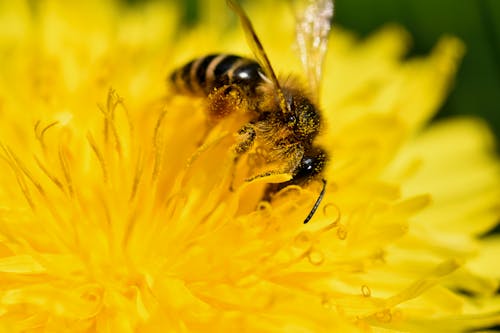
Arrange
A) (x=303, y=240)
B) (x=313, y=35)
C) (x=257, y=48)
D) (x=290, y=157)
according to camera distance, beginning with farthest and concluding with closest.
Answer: (x=313, y=35) < (x=303, y=240) < (x=290, y=157) < (x=257, y=48)

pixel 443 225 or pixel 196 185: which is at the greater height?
pixel 196 185

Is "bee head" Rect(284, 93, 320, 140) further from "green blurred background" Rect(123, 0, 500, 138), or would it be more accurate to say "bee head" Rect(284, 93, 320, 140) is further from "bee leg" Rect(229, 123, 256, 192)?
"green blurred background" Rect(123, 0, 500, 138)

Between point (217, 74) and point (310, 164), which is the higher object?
point (217, 74)

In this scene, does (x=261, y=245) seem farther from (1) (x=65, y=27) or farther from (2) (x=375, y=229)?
(1) (x=65, y=27)

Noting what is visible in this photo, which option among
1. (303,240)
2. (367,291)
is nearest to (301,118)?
(303,240)

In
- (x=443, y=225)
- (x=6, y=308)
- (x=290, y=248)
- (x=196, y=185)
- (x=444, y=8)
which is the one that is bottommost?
(x=443, y=225)

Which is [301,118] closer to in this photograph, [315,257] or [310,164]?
[310,164]

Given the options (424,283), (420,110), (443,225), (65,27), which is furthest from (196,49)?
(424,283)

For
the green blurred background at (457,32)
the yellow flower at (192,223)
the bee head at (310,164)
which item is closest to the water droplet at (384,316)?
the yellow flower at (192,223)
